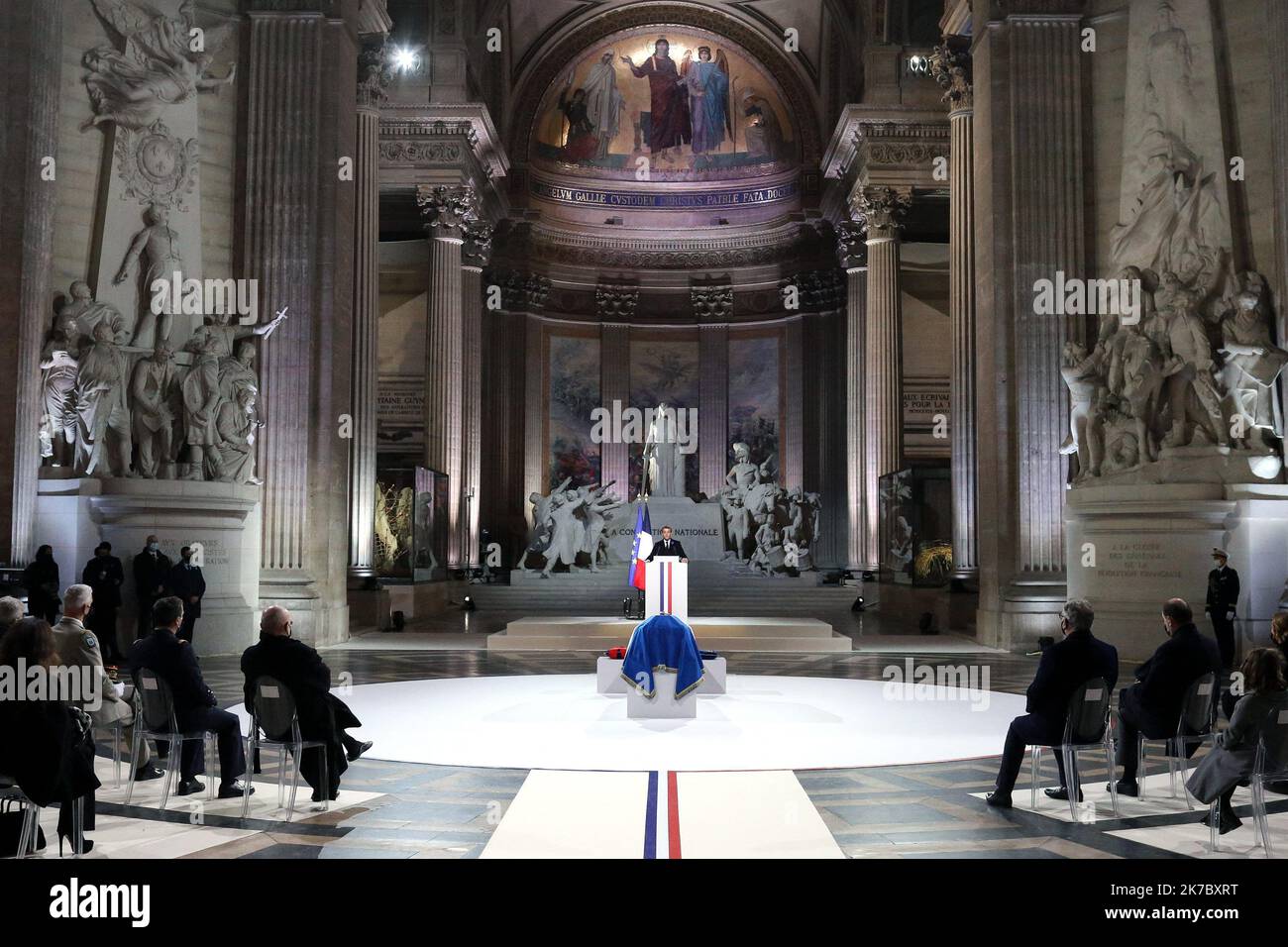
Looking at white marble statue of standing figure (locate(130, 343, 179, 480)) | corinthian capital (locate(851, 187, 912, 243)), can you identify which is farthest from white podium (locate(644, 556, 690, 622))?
corinthian capital (locate(851, 187, 912, 243))

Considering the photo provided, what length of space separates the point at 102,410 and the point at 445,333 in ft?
40.9

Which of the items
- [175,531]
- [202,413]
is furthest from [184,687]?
[202,413]

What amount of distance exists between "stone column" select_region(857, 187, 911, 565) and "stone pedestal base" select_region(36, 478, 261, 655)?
49.5ft

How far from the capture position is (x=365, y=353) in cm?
1919

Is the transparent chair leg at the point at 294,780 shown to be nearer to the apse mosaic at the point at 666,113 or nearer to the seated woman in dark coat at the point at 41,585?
the seated woman in dark coat at the point at 41,585

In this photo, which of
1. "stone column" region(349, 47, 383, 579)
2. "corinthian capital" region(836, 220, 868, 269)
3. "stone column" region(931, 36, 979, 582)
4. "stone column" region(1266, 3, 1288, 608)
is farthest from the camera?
"corinthian capital" region(836, 220, 868, 269)

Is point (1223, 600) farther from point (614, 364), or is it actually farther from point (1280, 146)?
point (614, 364)

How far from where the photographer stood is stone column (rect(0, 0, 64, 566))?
12.6 m

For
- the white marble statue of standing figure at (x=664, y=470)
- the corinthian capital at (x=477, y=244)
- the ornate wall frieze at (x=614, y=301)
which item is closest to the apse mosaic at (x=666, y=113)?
the ornate wall frieze at (x=614, y=301)

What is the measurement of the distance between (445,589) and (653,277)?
1389cm

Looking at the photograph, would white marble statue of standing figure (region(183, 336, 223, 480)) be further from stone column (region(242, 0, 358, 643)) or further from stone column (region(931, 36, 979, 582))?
stone column (region(931, 36, 979, 582))

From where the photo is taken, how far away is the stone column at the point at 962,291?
17875 mm
